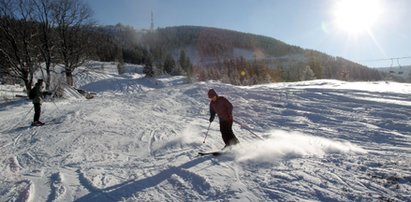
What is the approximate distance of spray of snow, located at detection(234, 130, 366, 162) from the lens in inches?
367

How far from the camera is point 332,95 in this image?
22766mm

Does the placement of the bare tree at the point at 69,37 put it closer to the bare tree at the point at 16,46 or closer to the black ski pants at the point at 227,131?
the bare tree at the point at 16,46

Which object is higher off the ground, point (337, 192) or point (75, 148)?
point (337, 192)

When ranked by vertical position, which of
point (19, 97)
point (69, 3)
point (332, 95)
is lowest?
point (19, 97)

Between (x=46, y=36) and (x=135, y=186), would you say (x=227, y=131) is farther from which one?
(x=46, y=36)

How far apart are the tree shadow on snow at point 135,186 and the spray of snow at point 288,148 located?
1660mm

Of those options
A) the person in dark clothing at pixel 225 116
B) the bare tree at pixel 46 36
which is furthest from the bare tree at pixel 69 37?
the person in dark clothing at pixel 225 116

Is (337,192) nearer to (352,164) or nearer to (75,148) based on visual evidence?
(352,164)

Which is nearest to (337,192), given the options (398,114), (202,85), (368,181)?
(368,181)

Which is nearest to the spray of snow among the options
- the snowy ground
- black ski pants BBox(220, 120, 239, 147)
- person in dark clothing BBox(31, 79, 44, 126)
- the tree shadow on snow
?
the snowy ground

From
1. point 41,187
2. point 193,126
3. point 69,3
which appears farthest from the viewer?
point 69,3

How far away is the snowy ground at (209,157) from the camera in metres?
6.99

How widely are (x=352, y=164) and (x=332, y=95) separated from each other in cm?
1518

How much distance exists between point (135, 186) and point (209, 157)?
2562 millimetres
